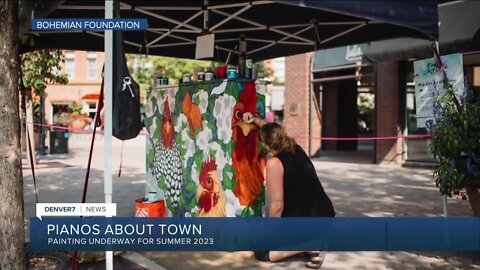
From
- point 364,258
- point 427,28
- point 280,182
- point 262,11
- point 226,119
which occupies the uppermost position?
point 262,11

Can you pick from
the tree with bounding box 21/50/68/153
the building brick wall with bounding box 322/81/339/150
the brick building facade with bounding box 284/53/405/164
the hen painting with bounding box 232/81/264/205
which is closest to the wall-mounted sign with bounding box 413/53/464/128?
the hen painting with bounding box 232/81/264/205

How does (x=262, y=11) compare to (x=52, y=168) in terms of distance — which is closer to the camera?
(x=262, y=11)

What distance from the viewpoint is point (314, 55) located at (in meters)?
17.2

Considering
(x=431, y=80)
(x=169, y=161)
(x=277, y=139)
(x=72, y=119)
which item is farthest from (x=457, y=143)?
(x=72, y=119)

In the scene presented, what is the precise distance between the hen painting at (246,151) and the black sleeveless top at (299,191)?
59 centimetres

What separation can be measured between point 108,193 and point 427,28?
3179 millimetres

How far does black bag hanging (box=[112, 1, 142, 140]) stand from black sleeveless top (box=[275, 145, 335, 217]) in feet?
4.98

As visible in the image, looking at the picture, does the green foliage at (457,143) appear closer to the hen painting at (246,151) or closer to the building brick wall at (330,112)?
the hen painting at (246,151)

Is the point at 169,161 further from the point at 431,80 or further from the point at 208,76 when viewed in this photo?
the point at 431,80

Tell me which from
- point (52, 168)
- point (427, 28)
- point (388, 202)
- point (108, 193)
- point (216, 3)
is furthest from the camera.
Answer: point (52, 168)

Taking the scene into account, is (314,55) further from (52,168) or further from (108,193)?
(108,193)

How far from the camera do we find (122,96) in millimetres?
4098

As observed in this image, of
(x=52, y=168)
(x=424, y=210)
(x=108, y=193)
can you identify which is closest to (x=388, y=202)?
(x=424, y=210)

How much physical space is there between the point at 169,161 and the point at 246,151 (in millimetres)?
1289
